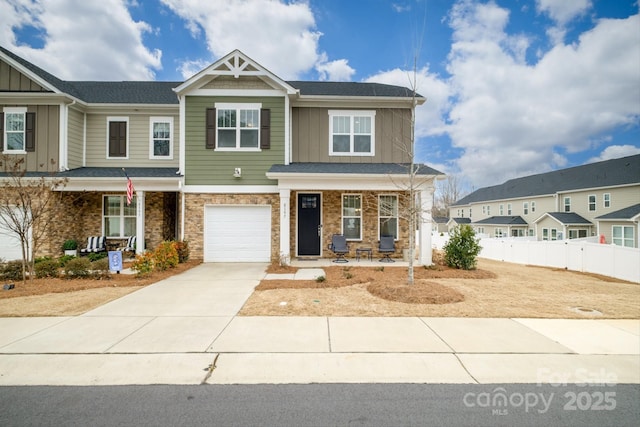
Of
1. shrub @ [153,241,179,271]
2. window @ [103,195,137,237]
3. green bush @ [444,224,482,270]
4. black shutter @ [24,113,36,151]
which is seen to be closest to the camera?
shrub @ [153,241,179,271]

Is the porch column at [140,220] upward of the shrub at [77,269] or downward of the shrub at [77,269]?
upward

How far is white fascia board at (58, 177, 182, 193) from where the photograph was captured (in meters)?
11.7

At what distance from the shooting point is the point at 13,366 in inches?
156

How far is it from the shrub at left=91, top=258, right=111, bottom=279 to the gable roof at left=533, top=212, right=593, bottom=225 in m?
33.0

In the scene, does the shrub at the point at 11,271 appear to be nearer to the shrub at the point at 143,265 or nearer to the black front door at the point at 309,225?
the shrub at the point at 143,265

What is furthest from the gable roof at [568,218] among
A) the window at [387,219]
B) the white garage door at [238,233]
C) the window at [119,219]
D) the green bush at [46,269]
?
the green bush at [46,269]

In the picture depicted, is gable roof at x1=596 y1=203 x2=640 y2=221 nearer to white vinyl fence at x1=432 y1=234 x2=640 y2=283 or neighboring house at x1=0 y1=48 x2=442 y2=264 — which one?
white vinyl fence at x1=432 y1=234 x2=640 y2=283

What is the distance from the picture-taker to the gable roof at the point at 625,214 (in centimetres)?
2170

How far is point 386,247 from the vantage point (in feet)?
40.3

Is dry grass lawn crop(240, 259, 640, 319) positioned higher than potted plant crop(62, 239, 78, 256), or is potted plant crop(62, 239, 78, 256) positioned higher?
potted plant crop(62, 239, 78, 256)

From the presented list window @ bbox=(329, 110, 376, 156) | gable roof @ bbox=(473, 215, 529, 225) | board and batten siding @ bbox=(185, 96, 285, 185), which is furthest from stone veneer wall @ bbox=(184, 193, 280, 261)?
gable roof @ bbox=(473, 215, 529, 225)

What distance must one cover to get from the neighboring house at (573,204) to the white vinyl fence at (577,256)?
11034 mm

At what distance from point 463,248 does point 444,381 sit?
773 cm

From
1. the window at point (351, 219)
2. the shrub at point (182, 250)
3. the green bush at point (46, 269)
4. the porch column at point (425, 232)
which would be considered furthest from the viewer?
the window at point (351, 219)
